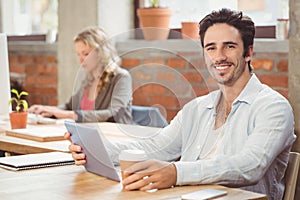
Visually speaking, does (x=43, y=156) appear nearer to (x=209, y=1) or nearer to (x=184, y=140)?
(x=184, y=140)

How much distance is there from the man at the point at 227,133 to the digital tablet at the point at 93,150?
0.16 feet

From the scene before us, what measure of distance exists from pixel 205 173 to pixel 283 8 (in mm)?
2141

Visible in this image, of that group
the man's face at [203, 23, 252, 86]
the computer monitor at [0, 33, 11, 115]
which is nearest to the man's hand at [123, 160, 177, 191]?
the man's face at [203, 23, 252, 86]

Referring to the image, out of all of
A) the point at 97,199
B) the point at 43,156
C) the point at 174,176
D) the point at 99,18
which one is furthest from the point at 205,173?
the point at 99,18

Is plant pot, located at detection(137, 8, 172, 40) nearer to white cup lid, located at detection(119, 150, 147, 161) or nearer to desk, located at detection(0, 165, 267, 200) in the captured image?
desk, located at detection(0, 165, 267, 200)

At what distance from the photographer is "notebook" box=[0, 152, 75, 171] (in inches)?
96.8

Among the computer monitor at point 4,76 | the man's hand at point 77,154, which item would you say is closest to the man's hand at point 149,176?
the man's hand at point 77,154

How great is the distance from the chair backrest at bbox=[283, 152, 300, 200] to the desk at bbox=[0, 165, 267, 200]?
1.39 ft

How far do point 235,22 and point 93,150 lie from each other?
2.31 ft

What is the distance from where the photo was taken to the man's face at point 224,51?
96.3 inches

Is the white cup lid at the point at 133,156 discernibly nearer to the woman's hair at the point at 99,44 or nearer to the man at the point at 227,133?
the man at the point at 227,133

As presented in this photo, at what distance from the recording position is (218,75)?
2.47m

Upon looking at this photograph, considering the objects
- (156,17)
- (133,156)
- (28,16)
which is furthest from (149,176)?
(28,16)

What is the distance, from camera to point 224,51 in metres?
2.45
